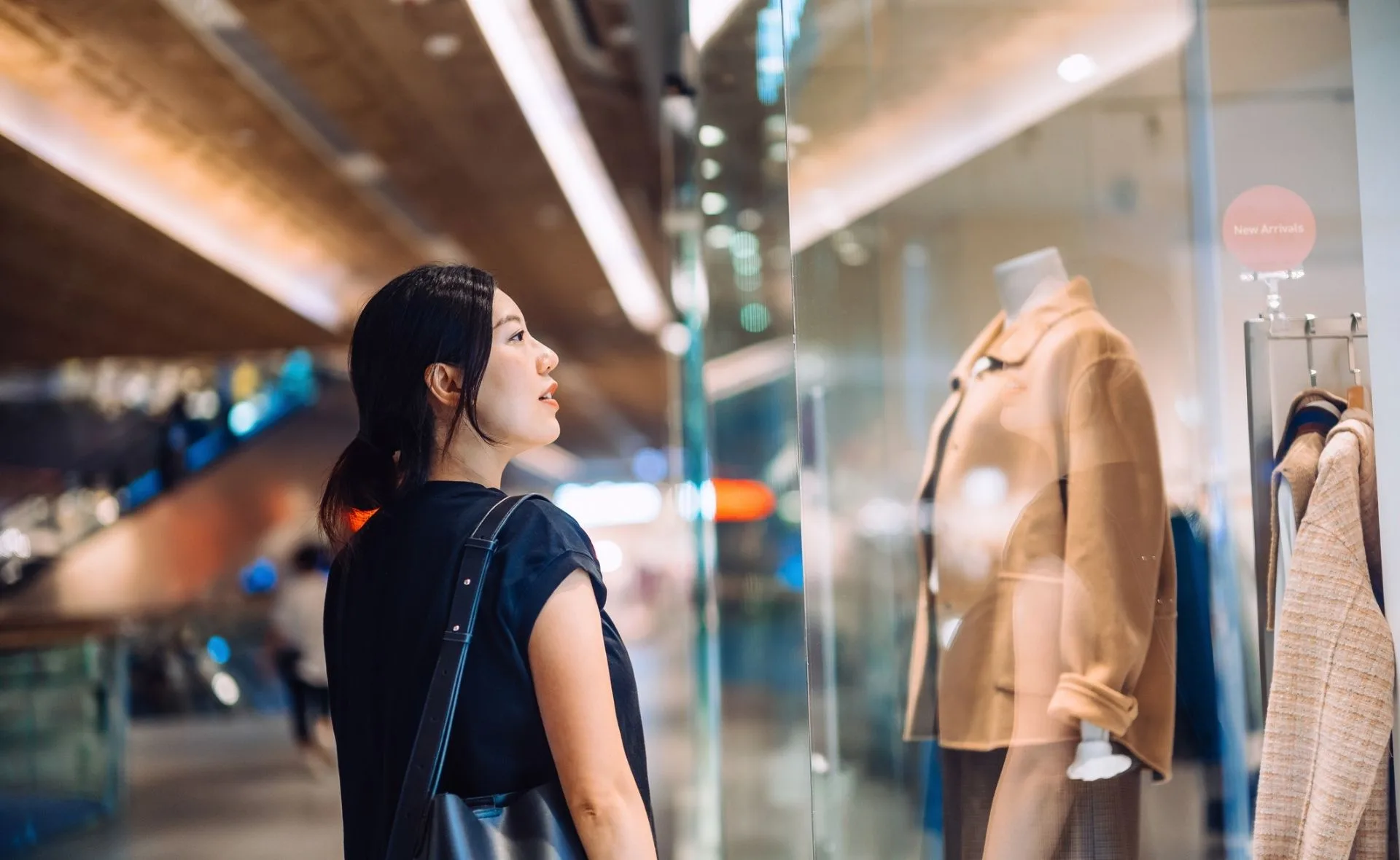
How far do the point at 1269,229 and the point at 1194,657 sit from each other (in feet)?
2.66

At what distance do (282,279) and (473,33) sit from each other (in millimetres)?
5919

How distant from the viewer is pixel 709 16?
3.84 metres

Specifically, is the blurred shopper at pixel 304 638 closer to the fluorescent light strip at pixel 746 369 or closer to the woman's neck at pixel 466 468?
the fluorescent light strip at pixel 746 369

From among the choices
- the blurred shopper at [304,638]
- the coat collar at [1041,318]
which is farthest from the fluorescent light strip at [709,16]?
the blurred shopper at [304,638]

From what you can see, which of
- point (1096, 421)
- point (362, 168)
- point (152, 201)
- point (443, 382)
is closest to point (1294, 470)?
point (1096, 421)

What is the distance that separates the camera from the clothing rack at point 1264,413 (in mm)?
2135

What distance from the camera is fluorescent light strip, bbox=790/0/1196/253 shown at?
248cm

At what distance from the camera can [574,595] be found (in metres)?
1.18

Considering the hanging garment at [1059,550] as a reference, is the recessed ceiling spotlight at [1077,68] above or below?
above

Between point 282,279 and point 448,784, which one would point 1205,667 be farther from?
point 282,279

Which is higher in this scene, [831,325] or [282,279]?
[282,279]

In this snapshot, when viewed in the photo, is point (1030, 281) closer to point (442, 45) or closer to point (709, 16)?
point (709, 16)

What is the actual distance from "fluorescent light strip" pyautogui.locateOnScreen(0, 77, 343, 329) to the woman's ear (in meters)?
6.25

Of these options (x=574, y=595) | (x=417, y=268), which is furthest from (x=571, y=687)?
(x=417, y=268)
